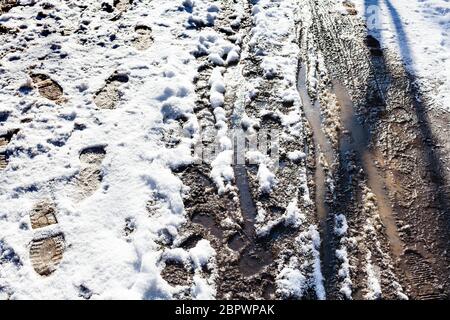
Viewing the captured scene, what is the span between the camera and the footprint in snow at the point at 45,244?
8.92 feet

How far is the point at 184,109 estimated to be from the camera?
3.75 m

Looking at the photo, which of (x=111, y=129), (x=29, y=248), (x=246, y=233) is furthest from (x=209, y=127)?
(x=29, y=248)

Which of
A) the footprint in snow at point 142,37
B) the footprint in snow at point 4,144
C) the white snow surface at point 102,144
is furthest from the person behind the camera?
the footprint in snow at point 142,37

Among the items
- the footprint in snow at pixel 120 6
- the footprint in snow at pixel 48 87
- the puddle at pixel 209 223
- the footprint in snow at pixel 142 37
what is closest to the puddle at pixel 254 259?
the puddle at pixel 209 223

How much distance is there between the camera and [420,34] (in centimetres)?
458

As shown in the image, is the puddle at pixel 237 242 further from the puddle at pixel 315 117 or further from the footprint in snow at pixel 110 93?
the footprint in snow at pixel 110 93

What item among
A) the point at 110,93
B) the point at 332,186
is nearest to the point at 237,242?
the point at 332,186

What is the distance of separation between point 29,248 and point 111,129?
1288 millimetres

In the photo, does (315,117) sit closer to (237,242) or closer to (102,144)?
(237,242)

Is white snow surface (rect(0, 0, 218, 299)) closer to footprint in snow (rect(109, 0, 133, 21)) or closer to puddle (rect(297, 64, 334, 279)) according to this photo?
footprint in snow (rect(109, 0, 133, 21))

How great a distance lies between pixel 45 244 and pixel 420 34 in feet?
15.5

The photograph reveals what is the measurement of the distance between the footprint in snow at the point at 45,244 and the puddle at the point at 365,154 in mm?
2545

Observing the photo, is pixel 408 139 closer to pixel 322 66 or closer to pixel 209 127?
pixel 322 66

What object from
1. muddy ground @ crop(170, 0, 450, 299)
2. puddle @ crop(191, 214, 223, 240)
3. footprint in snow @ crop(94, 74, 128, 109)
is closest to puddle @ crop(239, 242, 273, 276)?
muddy ground @ crop(170, 0, 450, 299)
